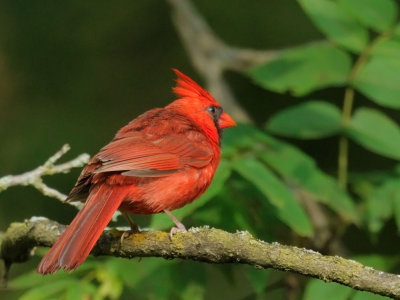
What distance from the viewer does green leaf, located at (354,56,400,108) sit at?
3.84m

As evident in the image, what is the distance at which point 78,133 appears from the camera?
18.8 feet

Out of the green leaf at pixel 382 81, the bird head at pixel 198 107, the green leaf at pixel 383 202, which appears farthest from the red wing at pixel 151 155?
the green leaf at pixel 382 81

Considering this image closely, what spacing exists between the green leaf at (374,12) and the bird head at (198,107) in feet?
2.73

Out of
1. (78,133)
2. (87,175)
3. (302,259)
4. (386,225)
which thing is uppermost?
(87,175)

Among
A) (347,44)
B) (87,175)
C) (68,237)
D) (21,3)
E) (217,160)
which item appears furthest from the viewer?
(21,3)

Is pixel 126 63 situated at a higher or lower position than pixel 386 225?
higher

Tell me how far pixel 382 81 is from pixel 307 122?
430 millimetres

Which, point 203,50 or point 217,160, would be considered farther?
point 203,50

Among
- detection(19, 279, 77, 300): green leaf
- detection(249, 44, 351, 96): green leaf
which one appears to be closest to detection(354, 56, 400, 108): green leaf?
detection(249, 44, 351, 96): green leaf

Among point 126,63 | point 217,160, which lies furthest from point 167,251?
point 126,63

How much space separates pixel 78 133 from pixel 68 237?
3.06 meters

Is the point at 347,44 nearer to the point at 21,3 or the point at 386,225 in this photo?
the point at 386,225

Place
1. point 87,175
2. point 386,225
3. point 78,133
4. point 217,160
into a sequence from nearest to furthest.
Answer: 1. point 87,175
2. point 217,160
3. point 386,225
4. point 78,133

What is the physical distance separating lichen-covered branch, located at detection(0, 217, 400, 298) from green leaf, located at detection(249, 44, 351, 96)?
4.55ft
